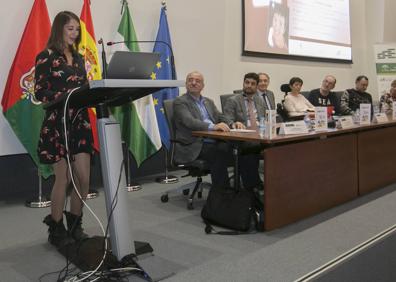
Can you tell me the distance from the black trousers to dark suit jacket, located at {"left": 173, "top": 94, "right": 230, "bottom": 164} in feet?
0.26

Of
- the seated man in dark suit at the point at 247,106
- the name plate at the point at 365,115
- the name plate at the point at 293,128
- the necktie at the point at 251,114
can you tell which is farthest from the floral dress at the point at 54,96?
the name plate at the point at 365,115

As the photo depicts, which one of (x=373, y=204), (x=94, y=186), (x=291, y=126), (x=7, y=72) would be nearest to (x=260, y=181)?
(x=291, y=126)

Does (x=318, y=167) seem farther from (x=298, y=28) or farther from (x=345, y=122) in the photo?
(x=298, y=28)

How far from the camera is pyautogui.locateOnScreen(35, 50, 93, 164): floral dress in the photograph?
2.21 meters

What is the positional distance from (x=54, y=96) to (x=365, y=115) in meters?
2.75

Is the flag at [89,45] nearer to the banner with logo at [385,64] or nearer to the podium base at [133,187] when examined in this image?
the podium base at [133,187]

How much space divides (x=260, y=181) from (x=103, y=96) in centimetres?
198

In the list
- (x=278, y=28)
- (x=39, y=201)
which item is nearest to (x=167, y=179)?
(x=39, y=201)

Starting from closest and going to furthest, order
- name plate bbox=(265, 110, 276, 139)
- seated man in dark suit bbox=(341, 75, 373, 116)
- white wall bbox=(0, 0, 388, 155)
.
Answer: name plate bbox=(265, 110, 276, 139), white wall bbox=(0, 0, 388, 155), seated man in dark suit bbox=(341, 75, 373, 116)

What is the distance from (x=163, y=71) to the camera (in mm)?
4336

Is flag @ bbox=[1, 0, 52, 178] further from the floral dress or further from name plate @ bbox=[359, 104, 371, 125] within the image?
name plate @ bbox=[359, 104, 371, 125]

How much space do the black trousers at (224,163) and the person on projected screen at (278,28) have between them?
9.88 feet

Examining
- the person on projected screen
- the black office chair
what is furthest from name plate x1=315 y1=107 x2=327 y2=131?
the person on projected screen

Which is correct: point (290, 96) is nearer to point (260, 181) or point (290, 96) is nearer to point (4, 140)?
point (260, 181)
